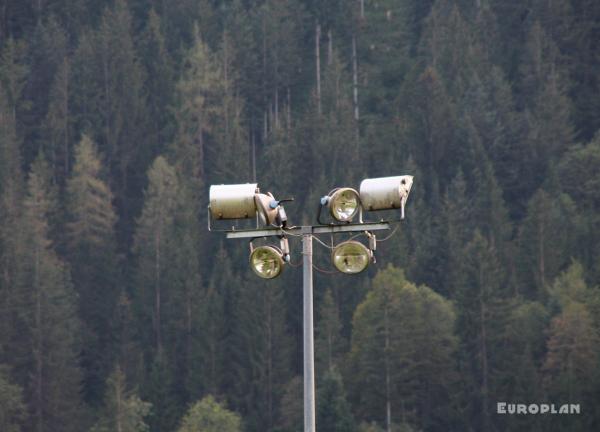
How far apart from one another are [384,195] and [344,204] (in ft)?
2.11

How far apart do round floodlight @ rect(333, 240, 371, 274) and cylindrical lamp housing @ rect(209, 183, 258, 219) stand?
1.49 meters

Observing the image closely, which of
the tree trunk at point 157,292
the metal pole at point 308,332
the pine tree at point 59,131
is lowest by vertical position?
the metal pole at point 308,332

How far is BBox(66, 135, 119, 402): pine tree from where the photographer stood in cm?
10119

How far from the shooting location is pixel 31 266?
102 metres

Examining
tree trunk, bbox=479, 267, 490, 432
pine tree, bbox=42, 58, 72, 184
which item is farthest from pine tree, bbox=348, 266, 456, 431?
pine tree, bbox=42, 58, 72, 184

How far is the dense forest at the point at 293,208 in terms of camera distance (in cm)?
8931

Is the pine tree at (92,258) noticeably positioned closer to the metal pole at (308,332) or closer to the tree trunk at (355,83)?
the tree trunk at (355,83)

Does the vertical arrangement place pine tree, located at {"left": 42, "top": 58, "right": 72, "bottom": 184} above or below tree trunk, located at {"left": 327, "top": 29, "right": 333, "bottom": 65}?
below

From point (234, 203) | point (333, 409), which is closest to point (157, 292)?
point (333, 409)

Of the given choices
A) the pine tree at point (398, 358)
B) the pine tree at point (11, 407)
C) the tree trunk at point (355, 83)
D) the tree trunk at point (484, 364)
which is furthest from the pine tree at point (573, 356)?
the tree trunk at point (355, 83)

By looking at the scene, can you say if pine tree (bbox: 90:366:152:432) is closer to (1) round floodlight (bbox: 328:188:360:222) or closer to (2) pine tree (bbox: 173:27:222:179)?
(2) pine tree (bbox: 173:27:222:179)

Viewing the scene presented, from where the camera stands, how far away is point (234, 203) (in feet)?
75.0

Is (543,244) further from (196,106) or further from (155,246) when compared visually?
(196,106)

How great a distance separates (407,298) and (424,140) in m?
28.5
